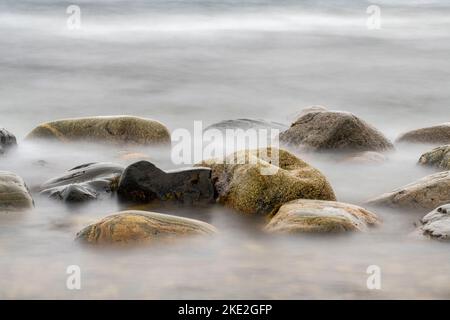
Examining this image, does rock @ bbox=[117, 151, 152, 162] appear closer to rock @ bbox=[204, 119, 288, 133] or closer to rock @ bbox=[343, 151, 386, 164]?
rock @ bbox=[204, 119, 288, 133]

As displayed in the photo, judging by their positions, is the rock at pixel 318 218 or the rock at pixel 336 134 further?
the rock at pixel 336 134

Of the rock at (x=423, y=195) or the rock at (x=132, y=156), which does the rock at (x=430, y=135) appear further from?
the rock at (x=132, y=156)

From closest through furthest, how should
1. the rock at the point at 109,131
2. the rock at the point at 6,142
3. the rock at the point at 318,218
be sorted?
the rock at the point at 318,218, the rock at the point at 6,142, the rock at the point at 109,131

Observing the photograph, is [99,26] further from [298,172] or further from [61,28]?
[298,172]

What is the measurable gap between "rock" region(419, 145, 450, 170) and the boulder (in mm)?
1620

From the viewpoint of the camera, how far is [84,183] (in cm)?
637

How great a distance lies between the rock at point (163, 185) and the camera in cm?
609

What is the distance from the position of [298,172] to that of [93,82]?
7919mm

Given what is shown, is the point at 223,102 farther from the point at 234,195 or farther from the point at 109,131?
the point at 234,195

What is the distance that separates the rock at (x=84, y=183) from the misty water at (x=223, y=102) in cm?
13

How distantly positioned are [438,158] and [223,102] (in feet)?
17.1

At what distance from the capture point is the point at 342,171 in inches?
292

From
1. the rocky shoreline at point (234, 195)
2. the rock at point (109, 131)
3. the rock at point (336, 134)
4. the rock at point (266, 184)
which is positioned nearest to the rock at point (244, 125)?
the rock at point (109, 131)

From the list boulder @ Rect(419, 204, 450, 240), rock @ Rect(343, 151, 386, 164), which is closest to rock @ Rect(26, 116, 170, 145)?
rock @ Rect(343, 151, 386, 164)
